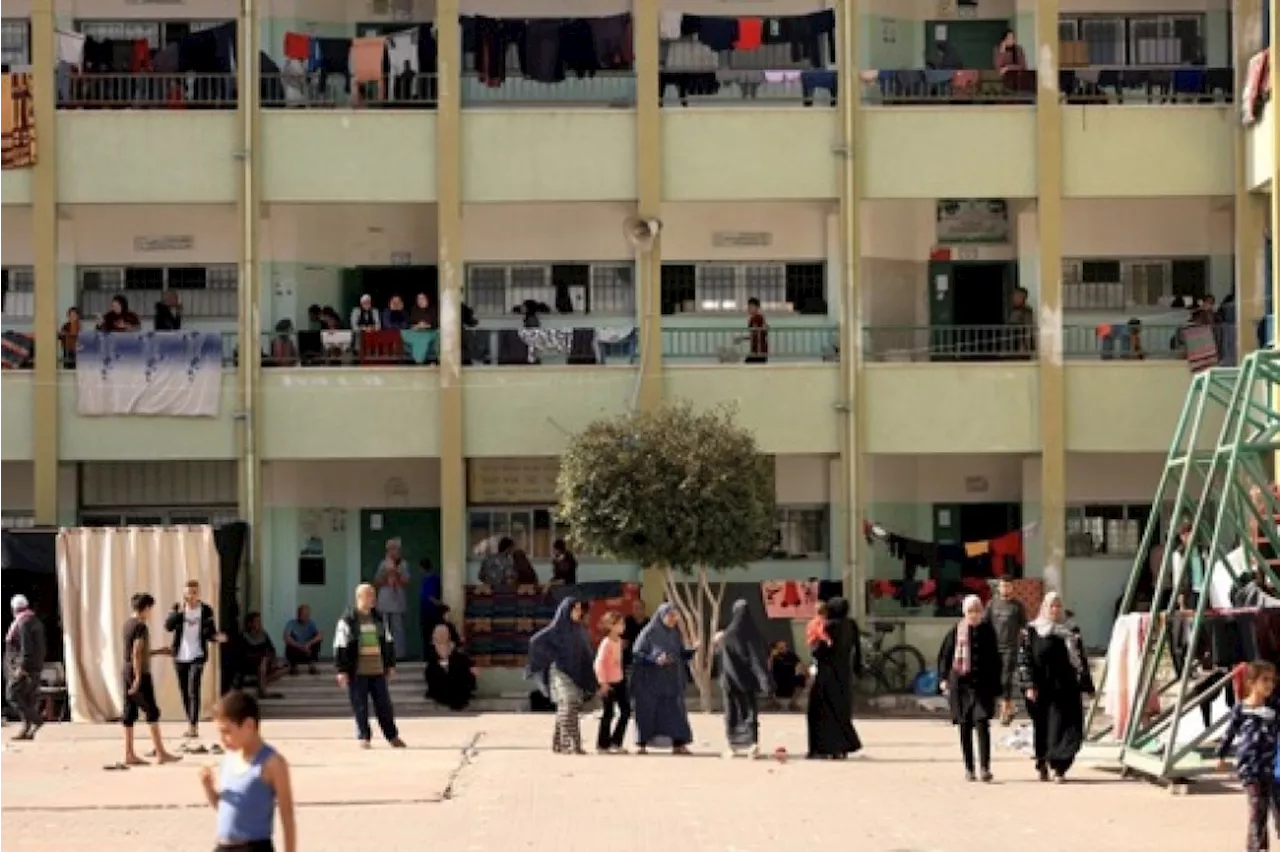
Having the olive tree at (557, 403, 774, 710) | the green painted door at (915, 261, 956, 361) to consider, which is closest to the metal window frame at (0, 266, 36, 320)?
the olive tree at (557, 403, 774, 710)

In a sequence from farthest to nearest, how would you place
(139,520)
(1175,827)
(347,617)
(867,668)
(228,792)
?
1. (139,520)
2. (867,668)
3. (347,617)
4. (1175,827)
5. (228,792)

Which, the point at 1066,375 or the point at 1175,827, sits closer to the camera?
the point at 1175,827

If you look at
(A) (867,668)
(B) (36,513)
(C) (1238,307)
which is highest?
(C) (1238,307)

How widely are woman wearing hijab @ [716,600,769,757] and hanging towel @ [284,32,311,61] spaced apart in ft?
48.7

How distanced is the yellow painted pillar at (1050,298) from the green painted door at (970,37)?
89.1 inches

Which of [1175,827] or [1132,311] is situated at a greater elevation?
[1132,311]

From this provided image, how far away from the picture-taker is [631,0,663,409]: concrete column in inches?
1443

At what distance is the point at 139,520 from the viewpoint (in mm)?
38438

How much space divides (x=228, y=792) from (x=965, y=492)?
91.1 feet

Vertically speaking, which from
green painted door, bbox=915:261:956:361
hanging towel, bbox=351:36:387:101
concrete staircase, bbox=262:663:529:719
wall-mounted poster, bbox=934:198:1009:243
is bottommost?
concrete staircase, bbox=262:663:529:719

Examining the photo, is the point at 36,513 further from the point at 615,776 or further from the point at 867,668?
the point at 615,776

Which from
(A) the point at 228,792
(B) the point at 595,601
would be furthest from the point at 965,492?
(A) the point at 228,792

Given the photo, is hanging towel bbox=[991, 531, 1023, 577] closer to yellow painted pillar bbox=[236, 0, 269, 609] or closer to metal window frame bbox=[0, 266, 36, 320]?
yellow painted pillar bbox=[236, 0, 269, 609]

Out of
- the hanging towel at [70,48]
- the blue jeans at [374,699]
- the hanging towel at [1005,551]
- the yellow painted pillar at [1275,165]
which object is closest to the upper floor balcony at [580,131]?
the hanging towel at [70,48]
